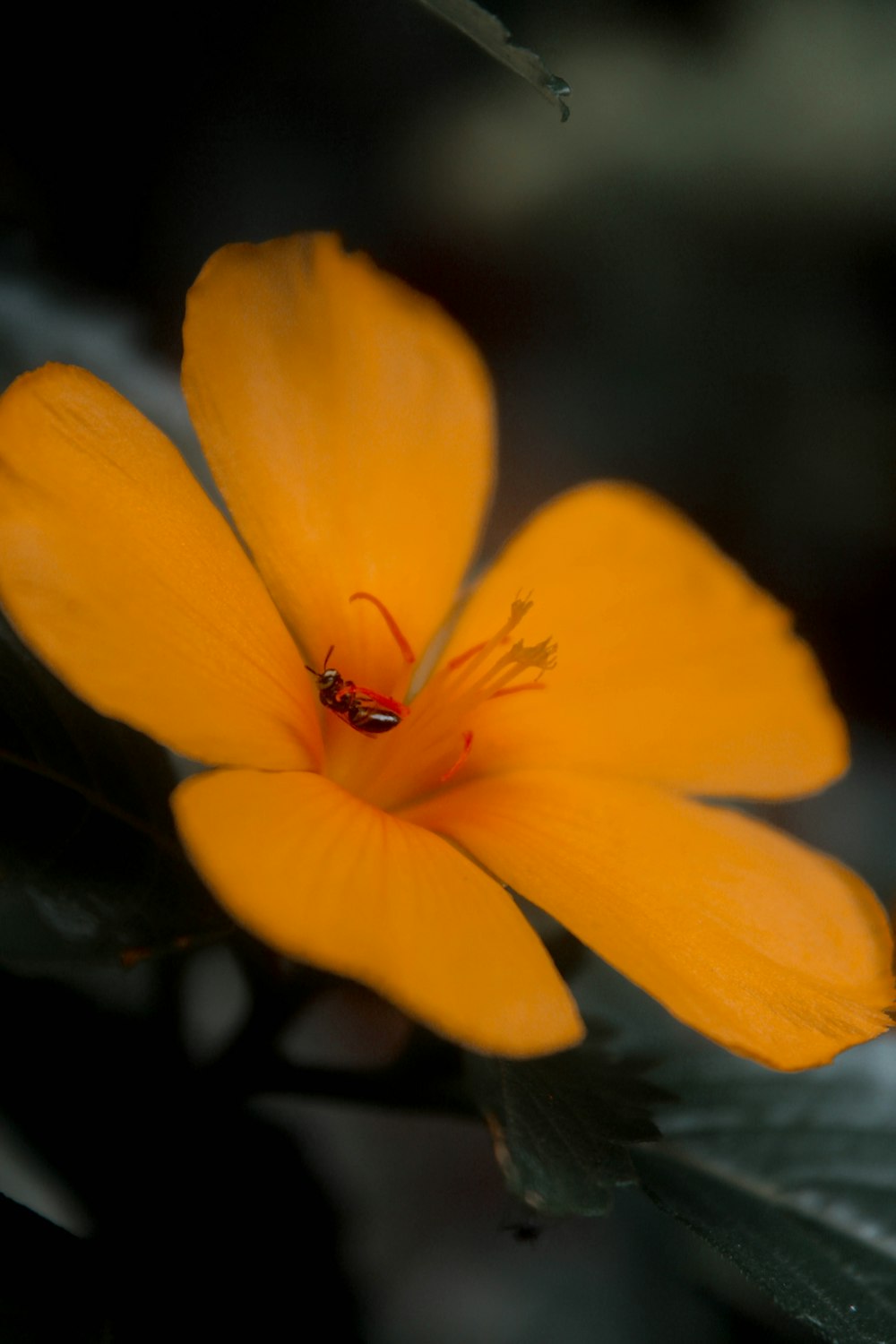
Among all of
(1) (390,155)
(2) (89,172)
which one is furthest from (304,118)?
(2) (89,172)

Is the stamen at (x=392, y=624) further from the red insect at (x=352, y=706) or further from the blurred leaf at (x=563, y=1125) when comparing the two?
the blurred leaf at (x=563, y=1125)

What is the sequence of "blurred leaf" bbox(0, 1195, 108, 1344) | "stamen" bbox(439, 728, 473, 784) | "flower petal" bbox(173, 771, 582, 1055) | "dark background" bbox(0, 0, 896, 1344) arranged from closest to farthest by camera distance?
1. "flower petal" bbox(173, 771, 582, 1055)
2. "blurred leaf" bbox(0, 1195, 108, 1344)
3. "stamen" bbox(439, 728, 473, 784)
4. "dark background" bbox(0, 0, 896, 1344)

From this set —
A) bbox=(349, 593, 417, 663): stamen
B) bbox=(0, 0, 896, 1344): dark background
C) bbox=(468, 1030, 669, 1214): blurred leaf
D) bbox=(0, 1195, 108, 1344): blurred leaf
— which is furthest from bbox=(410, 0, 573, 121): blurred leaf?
bbox=(0, 0, 896, 1344): dark background

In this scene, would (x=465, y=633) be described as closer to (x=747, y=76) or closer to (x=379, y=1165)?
(x=379, y=1165)

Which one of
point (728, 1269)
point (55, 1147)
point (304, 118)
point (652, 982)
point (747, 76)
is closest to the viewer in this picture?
point (652, 982)

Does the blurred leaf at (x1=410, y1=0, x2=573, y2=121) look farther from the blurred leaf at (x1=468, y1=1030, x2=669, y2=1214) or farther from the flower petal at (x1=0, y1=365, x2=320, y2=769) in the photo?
→ the blurred leaf at (x1=468, y1=1030, x2=669, y2=1214)

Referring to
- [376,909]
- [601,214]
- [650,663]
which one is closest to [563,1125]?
[376,909]
